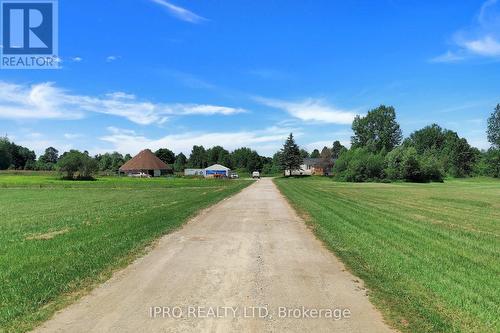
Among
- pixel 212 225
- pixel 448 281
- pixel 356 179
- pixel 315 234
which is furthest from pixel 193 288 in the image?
pixel 356 179

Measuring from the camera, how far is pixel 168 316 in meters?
5.61

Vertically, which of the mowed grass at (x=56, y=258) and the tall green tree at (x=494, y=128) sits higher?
the tall green tree at (x=494, y=128)

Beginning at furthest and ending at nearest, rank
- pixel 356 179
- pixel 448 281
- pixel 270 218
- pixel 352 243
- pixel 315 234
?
pixel 356 179
pixel 270 218
pixel 315 234
pixel 352 243
pixel 448 281

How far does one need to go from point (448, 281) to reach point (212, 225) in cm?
922

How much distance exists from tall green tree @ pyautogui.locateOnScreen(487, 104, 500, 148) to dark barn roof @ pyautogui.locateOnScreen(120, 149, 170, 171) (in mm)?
94884

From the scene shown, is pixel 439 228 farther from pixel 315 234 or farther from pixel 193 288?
pixel 193 288

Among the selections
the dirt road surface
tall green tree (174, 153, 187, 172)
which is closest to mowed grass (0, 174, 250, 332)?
the dirt road surface

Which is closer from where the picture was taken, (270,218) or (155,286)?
(155,286)

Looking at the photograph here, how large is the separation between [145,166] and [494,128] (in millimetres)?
99048

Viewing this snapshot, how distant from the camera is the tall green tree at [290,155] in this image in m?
117

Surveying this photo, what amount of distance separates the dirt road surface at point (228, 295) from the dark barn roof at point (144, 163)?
4902 inches

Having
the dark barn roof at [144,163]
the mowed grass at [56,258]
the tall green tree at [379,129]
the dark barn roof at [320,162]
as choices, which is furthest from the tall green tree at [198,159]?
the mowed grass at [56,258]

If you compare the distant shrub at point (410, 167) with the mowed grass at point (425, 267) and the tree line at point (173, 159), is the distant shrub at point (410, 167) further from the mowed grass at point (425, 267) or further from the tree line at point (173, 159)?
the mowed grass at point (425, 267)

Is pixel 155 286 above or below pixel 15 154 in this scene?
below
